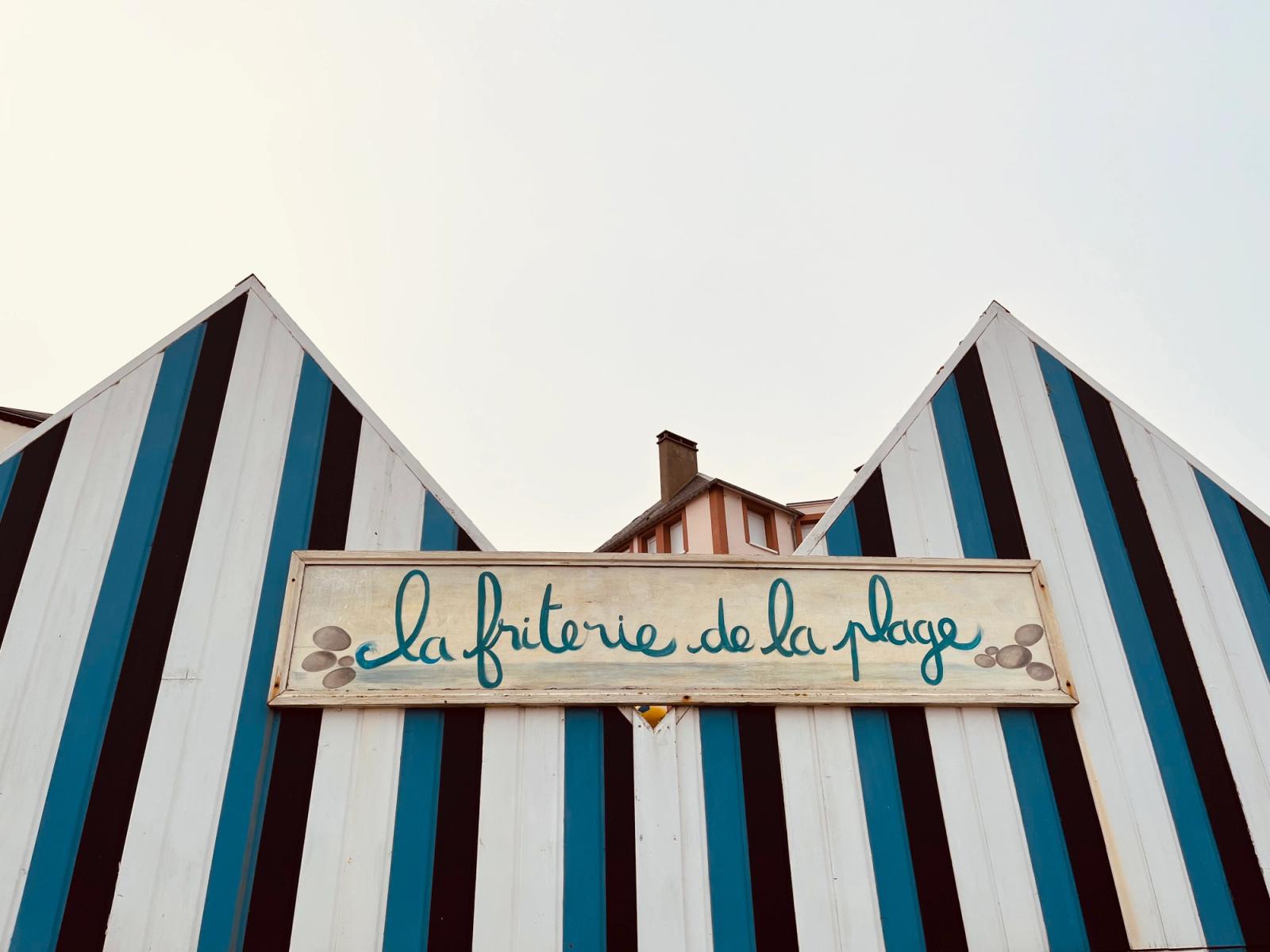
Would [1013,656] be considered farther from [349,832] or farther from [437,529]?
[349,832]

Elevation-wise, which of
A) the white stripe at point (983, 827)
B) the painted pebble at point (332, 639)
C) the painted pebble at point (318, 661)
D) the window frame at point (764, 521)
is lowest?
the white stripe at point (983, 827)

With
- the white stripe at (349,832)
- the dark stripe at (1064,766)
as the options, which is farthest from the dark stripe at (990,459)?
the white stripe at (349,832)

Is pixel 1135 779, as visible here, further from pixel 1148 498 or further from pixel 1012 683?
pixel 1148 498

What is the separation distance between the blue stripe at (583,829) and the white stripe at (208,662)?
56.5 inches

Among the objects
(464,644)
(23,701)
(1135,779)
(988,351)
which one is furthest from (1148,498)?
(23,701)

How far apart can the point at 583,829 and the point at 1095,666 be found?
256 cm

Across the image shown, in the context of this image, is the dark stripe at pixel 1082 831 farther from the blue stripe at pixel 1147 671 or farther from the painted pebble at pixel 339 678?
the painted pebble at pixel 339 678

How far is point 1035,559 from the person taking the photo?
432 centimetres

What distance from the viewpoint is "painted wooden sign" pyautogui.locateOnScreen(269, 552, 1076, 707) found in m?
3.78

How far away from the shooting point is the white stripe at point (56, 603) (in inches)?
136

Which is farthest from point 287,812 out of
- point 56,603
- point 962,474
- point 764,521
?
point 764,521

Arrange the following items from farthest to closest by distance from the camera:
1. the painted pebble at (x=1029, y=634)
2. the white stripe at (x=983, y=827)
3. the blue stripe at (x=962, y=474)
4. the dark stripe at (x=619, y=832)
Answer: the blue stripe at (x=962, y=474)
the painted pebble at (x=1029, y=634)
the white stripe at (x=983, y=827)
the dark stripe at (x=619, y=832)

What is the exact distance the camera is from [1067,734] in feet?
12.9

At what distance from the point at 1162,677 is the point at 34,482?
5.62m
